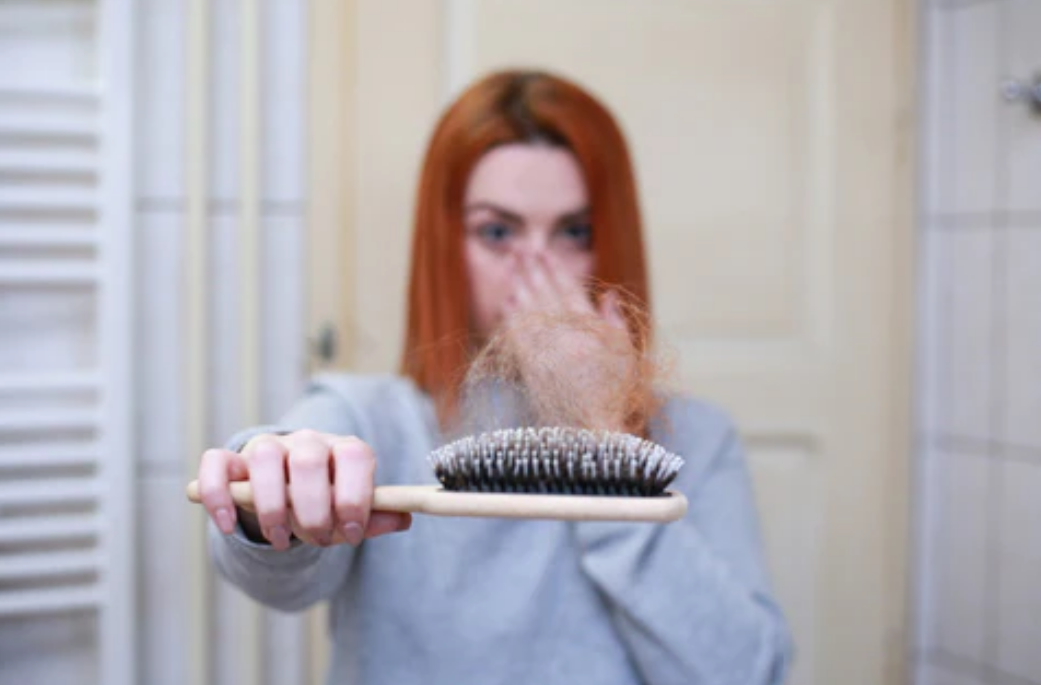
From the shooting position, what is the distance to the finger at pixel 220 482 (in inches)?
17.8

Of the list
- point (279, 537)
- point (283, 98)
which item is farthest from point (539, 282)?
point (283, 98)

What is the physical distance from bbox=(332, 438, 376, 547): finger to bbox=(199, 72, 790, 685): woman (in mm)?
169

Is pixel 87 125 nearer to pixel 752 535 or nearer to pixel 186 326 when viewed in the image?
pixel 186 326

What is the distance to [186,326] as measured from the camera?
0.88m

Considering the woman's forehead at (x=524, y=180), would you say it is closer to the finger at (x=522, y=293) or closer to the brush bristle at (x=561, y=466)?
the finger at (x=522, y=293)

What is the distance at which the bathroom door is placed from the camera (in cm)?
94

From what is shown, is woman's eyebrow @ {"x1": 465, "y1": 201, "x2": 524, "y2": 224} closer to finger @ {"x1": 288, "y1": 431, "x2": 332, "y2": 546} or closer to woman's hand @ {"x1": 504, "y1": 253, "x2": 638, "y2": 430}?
woman's hand @ {"x1": 504, "y1": 253, "x2": 638, "y2": 430}

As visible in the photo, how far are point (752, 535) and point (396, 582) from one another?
10.3 inches

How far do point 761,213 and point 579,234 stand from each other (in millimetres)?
417

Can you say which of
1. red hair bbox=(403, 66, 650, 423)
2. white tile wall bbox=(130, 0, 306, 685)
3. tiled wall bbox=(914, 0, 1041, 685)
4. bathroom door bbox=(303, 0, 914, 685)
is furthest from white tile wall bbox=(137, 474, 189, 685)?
tiled wall bbox=(914, 0, 1041, 685)

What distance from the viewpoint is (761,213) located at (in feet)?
3.42

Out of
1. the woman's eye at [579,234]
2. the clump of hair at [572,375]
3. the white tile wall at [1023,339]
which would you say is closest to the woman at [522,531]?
the woman's eye at [579,234]

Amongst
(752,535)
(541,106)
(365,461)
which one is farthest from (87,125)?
(752,535)

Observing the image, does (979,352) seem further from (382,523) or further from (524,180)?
(382,523)
